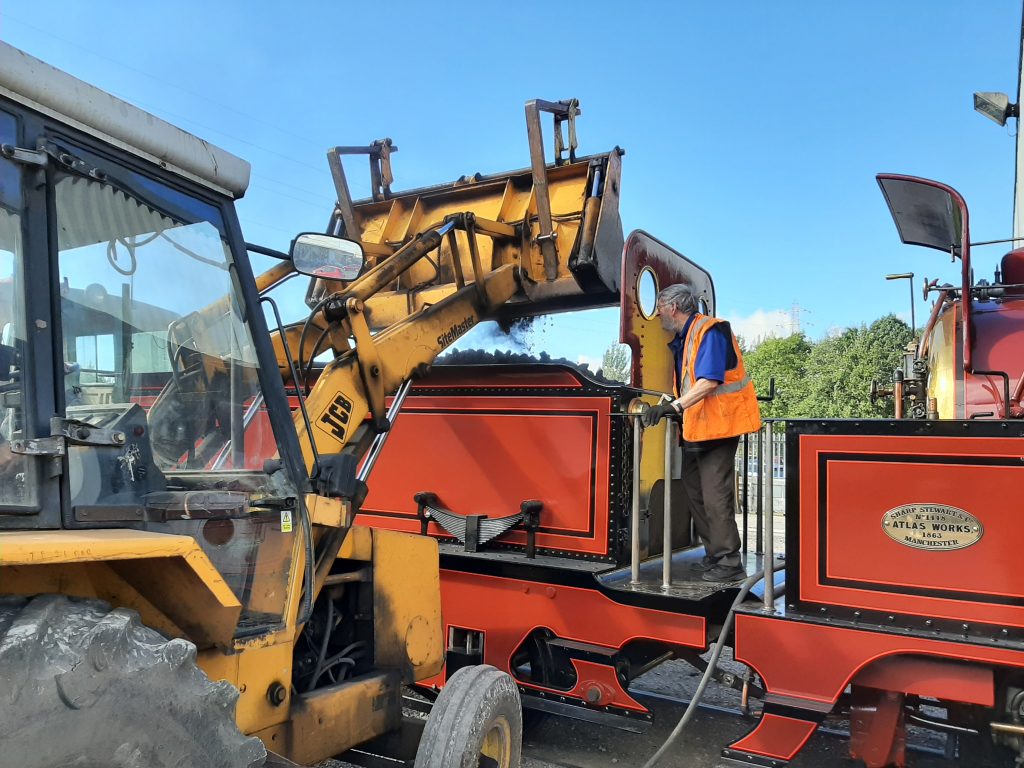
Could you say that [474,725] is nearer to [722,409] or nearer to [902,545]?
[902,545]

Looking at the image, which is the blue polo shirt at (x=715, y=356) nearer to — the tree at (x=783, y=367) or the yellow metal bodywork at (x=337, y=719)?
the yellow metal bodywork at (x=337, y=719)

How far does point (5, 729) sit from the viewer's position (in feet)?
4.29

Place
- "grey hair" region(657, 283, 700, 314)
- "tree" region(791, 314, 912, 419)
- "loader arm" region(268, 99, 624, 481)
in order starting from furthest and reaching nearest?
"tree" region(791, 314, 912, 419) < "grey hair" region(657, 283, 700, 314) < "loader arm" region(268, 99, 624, 481)

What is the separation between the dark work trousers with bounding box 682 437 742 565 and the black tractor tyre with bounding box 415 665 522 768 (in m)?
1.64

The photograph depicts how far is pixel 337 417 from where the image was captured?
334 centimetres

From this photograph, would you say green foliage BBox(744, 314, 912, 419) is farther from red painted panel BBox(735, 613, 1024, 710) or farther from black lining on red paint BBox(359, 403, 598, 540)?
red painted panel BBox(735, 613, 1024, 710)

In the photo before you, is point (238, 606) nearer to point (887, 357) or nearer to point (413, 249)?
point (413, 249)

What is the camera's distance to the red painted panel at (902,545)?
3.04m

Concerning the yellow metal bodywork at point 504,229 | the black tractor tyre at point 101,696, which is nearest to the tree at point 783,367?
the yellow metal bodywork at point 504,229

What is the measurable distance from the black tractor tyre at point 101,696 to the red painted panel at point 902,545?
2.56 metres

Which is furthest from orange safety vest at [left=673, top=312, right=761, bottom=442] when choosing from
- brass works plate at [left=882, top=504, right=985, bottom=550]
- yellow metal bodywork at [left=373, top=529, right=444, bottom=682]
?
yellow metal bodywork at [left=373, top=529, right=444, bottom=682]

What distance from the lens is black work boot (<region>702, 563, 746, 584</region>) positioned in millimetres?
4141

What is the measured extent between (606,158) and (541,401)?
1613 mm

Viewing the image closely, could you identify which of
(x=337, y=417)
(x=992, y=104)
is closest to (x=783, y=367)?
(x=992, y=104)
